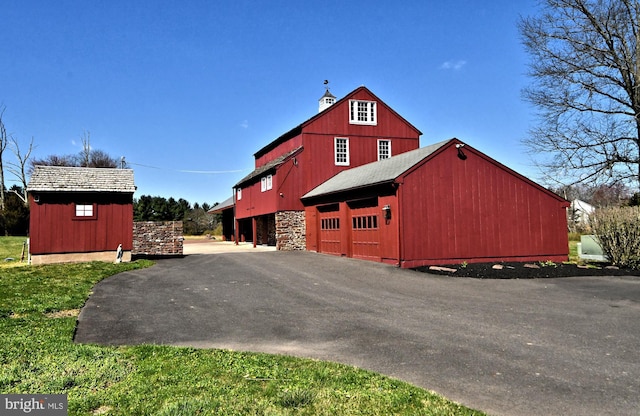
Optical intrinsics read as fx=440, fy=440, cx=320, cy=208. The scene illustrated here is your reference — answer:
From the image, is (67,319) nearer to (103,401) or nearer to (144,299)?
(144,299)

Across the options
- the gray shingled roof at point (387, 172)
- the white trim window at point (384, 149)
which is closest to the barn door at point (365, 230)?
the gray shingled roof at point (387, 172)

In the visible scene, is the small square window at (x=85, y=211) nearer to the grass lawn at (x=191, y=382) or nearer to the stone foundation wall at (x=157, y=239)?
the stone foundation wall at (x=157, y=239)

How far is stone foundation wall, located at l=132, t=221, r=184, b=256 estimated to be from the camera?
22.2 meters

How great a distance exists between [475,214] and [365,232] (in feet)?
14.9

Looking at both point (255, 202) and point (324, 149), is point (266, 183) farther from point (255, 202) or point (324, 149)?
point (324, 149)

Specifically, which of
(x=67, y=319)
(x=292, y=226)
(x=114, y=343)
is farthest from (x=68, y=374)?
(x=292, y=226)

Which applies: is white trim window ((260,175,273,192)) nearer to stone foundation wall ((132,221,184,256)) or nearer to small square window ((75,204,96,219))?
stone foundation wall ((132,221,184,256))

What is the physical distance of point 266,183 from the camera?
1107 inches

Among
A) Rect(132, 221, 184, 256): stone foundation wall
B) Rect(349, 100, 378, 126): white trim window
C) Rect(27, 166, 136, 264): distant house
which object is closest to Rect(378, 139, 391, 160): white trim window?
Rect(349, 100, 378, 126): white trim window

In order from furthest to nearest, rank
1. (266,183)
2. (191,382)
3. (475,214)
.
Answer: (266,183) < (475,214) < (191,382)

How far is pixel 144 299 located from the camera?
10297 mm

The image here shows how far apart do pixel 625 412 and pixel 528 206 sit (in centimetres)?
1474

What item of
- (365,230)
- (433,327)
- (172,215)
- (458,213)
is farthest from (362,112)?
(172,215)

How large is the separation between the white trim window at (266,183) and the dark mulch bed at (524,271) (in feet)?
45.2
